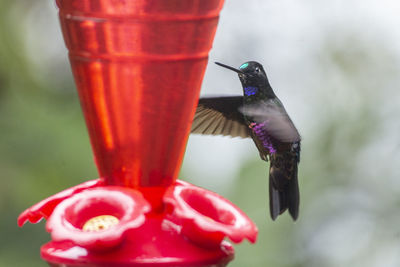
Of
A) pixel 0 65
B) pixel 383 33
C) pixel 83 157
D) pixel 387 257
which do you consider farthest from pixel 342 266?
pixel 0 65

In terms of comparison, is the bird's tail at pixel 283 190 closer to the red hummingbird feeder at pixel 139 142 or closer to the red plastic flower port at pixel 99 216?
the red hummingbird feeder at pixel 139 142

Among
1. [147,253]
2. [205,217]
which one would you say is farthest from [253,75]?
[147,253]

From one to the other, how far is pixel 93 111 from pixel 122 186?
0.23m

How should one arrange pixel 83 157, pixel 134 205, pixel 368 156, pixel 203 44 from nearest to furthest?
pixel 134 205 < pixel 203 44 < pixel 83 157 < pixel 368 156

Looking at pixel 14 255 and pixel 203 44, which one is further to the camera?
pixel 14 255

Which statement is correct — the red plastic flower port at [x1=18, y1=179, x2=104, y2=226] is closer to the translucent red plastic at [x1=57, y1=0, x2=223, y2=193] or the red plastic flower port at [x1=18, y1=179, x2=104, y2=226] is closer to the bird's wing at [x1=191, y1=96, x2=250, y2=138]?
the translucent red plastic at [x1=57, y1=0, x2=223, y2=193]

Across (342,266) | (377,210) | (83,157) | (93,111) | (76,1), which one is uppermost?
(76,1)

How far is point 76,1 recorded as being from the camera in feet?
5.71

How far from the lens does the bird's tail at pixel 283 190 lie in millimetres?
3303

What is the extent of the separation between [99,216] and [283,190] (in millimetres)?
1742

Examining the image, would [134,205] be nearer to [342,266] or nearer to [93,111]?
[93,111]

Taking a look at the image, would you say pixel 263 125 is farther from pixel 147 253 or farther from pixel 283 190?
pixel 147 253

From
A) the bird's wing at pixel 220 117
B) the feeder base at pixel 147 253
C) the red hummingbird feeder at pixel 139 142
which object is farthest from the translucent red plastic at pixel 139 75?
the bird's wing at pixel 220 117

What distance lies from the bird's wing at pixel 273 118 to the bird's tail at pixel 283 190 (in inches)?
10.5
